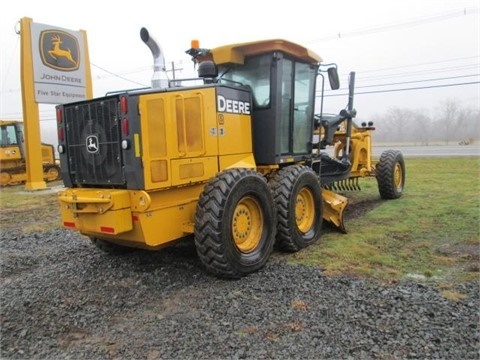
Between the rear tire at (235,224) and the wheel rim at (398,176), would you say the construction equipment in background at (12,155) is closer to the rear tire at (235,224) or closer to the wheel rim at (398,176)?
the wheel rim at (398,176)

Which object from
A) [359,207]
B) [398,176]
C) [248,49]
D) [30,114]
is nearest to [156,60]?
[248,49]

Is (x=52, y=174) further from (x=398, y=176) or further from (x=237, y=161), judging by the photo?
(x=237, y=161)

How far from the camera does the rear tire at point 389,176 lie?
926 centimetres

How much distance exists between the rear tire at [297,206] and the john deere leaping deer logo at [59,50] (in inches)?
471

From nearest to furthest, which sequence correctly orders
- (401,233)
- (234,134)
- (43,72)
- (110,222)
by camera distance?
(110,222) < (234,134) < (401,233) < (43,72)

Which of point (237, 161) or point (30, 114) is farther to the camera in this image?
point (30, 114)

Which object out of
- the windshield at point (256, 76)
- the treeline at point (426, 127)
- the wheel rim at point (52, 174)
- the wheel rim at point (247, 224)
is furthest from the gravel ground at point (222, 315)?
the treeline at point (426, 127)

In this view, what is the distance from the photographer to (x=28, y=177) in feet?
47.6

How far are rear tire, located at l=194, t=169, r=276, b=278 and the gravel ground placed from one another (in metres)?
0.21

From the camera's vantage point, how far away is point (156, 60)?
5445mm

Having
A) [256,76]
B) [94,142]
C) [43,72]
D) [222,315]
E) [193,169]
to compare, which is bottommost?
[222,315]

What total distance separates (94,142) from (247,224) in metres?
1.94

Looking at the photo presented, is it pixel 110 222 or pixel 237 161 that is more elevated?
pixel 237 161

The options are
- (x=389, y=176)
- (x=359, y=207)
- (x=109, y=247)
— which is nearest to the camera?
(x=109, y=247)
